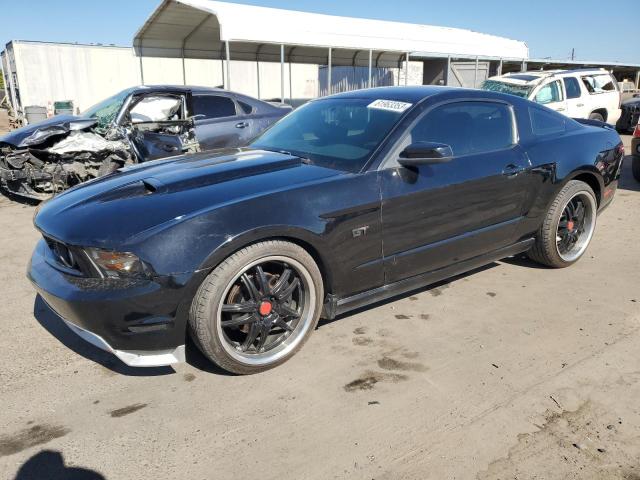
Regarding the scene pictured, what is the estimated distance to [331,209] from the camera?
2.92 metres

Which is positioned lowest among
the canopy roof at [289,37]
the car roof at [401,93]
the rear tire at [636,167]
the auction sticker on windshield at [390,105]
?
the rear tire at [636,167]

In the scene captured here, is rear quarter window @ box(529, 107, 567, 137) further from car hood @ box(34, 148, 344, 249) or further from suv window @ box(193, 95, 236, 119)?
suv window @ box(193, 95, 236, 119)

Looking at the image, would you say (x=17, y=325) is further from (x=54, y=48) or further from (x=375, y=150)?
(x=54, y=48)

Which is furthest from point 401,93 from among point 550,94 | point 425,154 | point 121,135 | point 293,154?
point 550,94

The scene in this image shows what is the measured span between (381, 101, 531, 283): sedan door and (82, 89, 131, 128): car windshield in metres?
5.41

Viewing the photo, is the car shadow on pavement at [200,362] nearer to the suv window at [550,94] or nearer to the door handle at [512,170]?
the door handle at [512,170]

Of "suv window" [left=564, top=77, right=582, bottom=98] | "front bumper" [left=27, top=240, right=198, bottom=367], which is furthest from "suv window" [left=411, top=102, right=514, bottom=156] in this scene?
"suv window" [left=564, top=77, right=582, bottom=98]

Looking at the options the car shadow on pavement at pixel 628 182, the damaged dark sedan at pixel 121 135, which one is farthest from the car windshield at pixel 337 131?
the car shadow on pavement at pixel 628 182

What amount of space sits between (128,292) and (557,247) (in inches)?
139

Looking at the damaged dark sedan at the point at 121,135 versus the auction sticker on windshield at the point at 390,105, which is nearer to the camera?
the auction sticker on windshield at the point at 390,105

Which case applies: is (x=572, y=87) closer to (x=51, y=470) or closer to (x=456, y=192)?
(x=456, y=192)

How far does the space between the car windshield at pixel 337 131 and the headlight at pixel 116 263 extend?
1331mm

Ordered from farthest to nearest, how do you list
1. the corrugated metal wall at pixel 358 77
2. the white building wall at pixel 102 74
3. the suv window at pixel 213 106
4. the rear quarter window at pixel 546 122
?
the corrugated metal wall at pixel 358 77, the white building wall at pixel 102 74, the suv window at pixel 213 106, the rear quarter window at pixel 546 122

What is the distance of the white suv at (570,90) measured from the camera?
10609 mm
